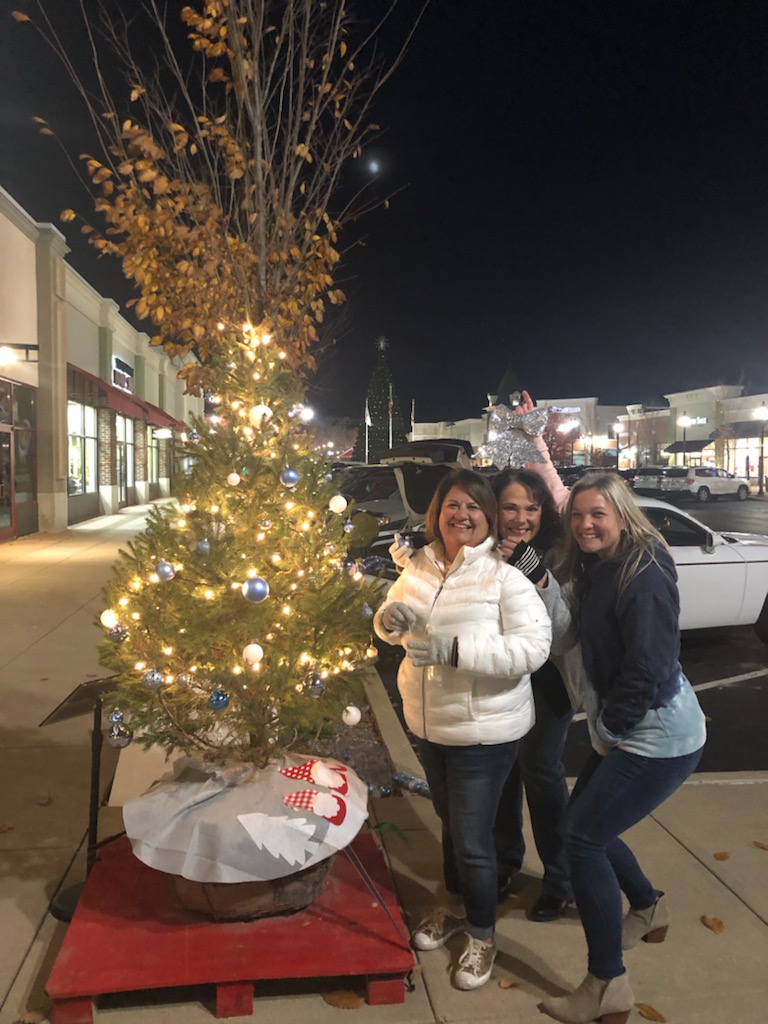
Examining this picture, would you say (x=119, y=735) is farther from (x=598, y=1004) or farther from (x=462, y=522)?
(x=598, y=1004)

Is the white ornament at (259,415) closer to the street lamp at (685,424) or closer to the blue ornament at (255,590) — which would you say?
the blue ornament at (255,590)

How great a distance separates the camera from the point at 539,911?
11.0ft

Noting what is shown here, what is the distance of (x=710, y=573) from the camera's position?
781 centimetres

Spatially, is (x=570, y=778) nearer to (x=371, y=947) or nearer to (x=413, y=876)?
(x=413, y=876)

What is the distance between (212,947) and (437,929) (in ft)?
2.89

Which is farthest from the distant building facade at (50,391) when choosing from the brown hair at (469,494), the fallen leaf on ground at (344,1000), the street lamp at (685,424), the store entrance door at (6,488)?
the street lamp at (685,424)

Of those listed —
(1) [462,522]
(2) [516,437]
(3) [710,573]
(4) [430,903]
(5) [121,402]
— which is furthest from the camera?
(5) [121,402]

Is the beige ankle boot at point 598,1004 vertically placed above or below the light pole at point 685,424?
below

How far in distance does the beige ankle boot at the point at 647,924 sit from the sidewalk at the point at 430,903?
1.6 inches

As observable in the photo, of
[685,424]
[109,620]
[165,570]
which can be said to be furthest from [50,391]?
[685,424]

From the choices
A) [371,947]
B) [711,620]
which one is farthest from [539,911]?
[711,620]

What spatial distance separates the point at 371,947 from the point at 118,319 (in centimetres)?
2675

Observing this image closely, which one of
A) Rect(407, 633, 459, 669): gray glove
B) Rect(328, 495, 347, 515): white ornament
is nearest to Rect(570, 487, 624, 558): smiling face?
Rect(407, 633, 459, 669): gray glove

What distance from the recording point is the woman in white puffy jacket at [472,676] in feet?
9.24
